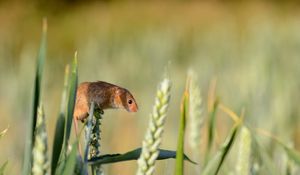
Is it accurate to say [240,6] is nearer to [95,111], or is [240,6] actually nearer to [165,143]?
[165,143]

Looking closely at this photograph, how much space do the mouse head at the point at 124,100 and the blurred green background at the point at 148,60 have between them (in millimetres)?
91

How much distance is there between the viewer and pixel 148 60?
505 centimetres

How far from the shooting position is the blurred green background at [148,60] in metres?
2.91

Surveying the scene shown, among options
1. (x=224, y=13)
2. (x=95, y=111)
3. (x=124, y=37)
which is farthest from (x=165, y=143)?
(x=224, y=13)

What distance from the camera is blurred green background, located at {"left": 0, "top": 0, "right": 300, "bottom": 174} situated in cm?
291

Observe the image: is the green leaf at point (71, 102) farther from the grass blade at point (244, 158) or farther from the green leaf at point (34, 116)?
the grass blade at point (244, 158)

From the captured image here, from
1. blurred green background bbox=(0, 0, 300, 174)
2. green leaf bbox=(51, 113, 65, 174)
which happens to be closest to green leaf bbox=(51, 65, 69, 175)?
green leaf bbox=(51, 113, 65, 174)

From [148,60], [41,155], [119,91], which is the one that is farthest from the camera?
[148,60]

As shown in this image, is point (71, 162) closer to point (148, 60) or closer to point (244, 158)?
point (244, 158)

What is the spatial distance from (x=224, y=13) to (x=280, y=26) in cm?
365

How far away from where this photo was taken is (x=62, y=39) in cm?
828

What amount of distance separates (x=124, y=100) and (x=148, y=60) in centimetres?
419

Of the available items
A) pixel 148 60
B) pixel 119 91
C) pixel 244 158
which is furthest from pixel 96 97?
pixel 148 60

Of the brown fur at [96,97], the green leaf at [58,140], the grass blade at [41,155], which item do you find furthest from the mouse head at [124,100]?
the grass blade at [41,155]
